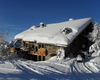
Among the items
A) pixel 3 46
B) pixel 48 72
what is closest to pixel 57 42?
pixel 48 72

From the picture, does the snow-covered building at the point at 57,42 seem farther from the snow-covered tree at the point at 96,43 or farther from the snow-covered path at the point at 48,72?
the snow-covered path at the point at 48,72

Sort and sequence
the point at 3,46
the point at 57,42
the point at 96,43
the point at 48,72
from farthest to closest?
1. the point at 3,46
2. the point at 96,43
3. the point at 57,42
4. the point at 48,72

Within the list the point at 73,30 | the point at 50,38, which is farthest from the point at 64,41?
the point at 73,30

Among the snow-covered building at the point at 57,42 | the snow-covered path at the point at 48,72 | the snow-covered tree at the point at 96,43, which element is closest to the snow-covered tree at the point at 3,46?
the snow-covered building at the point at 57,42

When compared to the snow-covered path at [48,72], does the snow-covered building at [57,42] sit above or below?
above

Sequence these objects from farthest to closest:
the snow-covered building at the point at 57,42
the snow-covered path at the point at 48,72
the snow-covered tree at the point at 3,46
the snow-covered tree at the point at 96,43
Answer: the snow-covered tree at the point at 3,46, the snow-covered tree at the point at 96,43, the snow-covered building at the point at 57,42, the snow-covered path at the point at 48,72

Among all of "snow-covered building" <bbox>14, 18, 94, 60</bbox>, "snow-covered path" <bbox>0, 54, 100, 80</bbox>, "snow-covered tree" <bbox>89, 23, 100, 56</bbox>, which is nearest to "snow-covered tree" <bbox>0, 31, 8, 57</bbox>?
"snow-covered building" <bbox>14, 18, 94, 60</bbox>

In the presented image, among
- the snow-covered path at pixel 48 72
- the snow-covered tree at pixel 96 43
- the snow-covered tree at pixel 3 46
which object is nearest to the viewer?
the snow-covered path at pixel 48 72

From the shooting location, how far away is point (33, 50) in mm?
11852

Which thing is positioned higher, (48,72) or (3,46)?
(3,46)

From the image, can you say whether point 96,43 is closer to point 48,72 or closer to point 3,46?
point 48,72

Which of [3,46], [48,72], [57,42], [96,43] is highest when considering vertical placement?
[57,42]

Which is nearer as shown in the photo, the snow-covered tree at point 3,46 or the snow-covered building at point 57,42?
the snow-covered building at point 57,42

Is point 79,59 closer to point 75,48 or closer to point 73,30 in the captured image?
point 73,30
